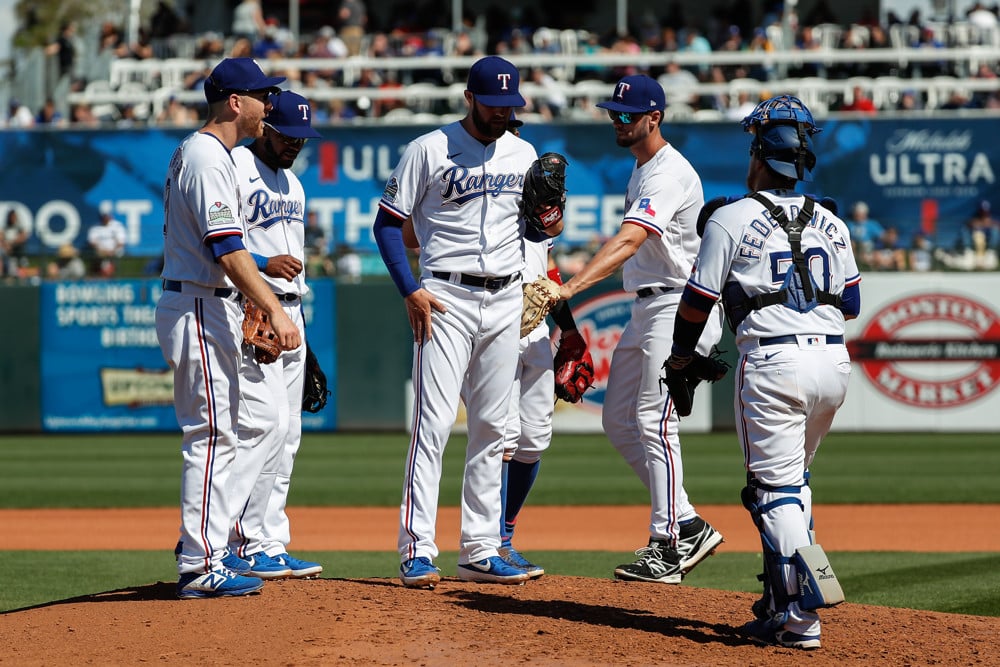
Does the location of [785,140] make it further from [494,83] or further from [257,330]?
[257,330]

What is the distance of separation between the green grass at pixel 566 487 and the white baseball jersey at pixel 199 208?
2.41 meters

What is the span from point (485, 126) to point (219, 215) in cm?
118

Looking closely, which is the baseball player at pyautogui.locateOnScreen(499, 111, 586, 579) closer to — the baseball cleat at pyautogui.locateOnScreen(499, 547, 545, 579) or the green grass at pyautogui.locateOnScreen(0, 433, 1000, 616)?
the baseball cleat at pyautogui.locateOnScreen(499, 547, 545, 579)

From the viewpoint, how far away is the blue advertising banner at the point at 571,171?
19547 mm

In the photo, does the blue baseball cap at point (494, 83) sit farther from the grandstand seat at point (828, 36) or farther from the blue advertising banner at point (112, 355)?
the grandstand seat at point (828, 36)

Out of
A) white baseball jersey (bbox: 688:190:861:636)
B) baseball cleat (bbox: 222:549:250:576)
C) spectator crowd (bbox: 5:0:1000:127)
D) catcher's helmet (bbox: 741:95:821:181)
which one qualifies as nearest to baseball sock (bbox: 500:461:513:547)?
baseball cleat (bbox: 222:549:250:576)

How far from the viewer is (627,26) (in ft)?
83.0

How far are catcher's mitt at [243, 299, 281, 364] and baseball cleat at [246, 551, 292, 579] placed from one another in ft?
3.50

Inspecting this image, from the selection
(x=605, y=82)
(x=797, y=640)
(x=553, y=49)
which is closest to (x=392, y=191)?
(x=797, y=640)

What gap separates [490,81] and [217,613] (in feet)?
7.73

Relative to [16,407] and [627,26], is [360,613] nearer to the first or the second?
[16,407]

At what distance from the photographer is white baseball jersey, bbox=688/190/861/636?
15.4 feet

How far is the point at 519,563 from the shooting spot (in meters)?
5.88

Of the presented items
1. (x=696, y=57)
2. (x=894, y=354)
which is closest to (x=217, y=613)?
(x=894, y=354)
